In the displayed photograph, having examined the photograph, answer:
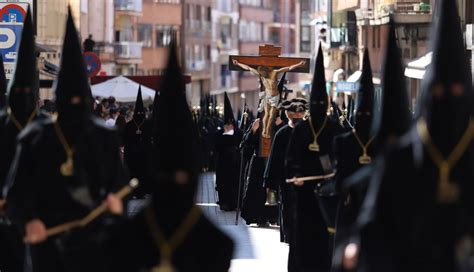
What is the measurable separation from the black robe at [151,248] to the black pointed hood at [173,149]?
185mm

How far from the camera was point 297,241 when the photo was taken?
16.4m

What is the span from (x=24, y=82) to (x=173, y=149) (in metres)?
4.35

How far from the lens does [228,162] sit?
2938cm

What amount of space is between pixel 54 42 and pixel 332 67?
25.6 m

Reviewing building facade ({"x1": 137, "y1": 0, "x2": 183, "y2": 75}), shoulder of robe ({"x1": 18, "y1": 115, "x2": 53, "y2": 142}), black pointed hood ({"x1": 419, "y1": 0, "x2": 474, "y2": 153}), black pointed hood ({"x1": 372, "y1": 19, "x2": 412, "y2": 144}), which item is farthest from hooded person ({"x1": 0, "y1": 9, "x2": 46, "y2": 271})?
building facade ({"x1": 137, "y1": 0, "x2": 183, "y2": 75})

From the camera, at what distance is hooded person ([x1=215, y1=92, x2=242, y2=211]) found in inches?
1129

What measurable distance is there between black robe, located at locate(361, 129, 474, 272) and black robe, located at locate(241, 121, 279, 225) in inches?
570

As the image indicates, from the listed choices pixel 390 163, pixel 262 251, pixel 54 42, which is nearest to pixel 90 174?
pixel 390 163

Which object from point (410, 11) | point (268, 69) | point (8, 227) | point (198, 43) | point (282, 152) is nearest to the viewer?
point (8, 227)

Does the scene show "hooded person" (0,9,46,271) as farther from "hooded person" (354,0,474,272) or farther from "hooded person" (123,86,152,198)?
"hooded person" (123,86,152,198)

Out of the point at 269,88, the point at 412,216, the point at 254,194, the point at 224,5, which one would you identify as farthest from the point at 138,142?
the point at 224,5

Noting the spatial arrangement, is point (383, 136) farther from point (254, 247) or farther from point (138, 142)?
point (138, 142)

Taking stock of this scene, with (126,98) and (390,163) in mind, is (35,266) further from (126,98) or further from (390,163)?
(126,98)

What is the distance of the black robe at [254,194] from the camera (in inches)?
963
